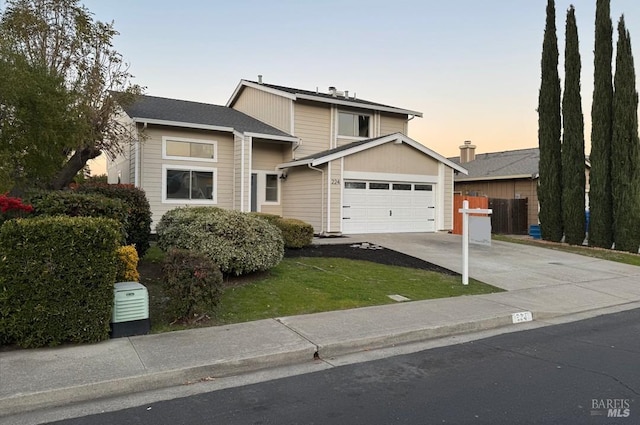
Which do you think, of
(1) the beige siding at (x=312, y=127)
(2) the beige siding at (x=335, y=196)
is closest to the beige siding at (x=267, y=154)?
(1) the beige siding at (x=312, y=127)

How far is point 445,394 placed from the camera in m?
4.27

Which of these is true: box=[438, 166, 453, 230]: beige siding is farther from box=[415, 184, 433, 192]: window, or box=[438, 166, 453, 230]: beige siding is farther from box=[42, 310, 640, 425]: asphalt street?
box=[42, 310, 640, 425]: asphalt street

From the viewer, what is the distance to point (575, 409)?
12.8 feet

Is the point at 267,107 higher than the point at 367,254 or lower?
higher

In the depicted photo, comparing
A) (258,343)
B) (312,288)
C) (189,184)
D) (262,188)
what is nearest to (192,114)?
(189,184)

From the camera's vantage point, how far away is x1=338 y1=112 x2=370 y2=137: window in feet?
67.4

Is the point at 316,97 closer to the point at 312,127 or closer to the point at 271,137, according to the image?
the point at 312,127

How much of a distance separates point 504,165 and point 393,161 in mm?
13203

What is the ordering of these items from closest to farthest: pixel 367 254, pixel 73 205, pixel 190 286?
pixel 190 286
pixel 73 205
pixel 367 254

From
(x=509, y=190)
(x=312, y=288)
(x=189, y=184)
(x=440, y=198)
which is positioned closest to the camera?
(x=312, y=288)

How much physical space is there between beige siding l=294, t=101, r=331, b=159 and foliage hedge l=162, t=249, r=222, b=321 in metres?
12.9

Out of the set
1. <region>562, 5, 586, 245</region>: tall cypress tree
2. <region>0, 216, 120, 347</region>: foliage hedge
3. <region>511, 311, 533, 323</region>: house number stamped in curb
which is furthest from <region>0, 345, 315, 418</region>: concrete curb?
<region>562, 5, 586, 245</region>: tall cypress tree

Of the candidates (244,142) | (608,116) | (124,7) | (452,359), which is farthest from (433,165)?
(452,359)

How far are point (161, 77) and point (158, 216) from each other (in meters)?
6.11
